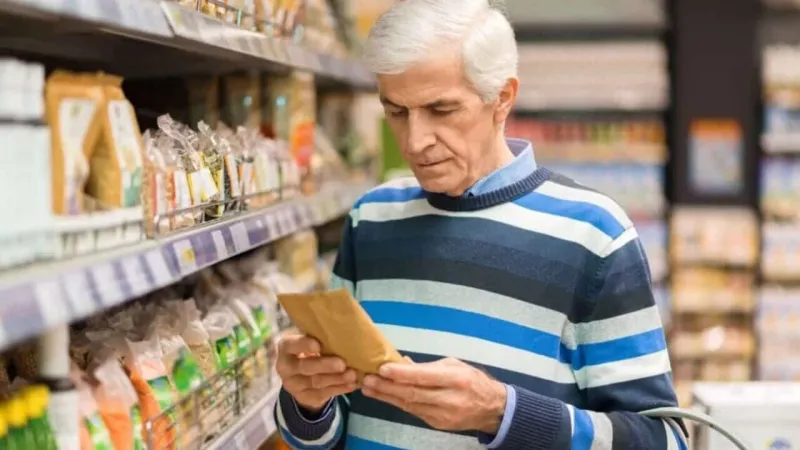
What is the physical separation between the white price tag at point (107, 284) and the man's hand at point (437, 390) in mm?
390

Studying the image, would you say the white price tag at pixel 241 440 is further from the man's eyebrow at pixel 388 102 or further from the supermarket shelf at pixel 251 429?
the man's eyebrow at pixel 388 102

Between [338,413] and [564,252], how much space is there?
1.66 ft

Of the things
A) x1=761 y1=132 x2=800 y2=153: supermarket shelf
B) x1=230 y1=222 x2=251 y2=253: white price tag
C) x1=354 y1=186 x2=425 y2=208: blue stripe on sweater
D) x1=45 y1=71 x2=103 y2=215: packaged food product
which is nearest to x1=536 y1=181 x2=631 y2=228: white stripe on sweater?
x1=354 y1=186 x2=425 y2=208: blue stripe on sweater

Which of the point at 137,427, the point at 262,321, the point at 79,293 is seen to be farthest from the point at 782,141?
the point at 79,293

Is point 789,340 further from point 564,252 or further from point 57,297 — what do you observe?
point 57,297

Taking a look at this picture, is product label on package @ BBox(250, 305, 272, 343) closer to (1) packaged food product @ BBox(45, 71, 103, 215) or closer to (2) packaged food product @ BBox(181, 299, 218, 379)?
(2) packaged food product @ BBox(181, 299, 218, 379)

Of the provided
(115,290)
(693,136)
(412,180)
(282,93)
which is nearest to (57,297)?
(115,290)

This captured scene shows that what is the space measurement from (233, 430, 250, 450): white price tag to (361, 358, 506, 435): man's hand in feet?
1.79

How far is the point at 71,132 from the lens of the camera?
1254 millimetres

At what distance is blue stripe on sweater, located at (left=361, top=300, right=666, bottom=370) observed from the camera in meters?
1.59

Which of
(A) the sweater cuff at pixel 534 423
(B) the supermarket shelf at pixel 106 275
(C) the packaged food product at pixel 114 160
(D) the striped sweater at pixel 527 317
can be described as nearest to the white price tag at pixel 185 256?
(B) the supermarket shelf at pixel 106 275

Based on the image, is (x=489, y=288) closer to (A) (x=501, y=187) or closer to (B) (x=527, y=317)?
(B) (x=527, y=317)

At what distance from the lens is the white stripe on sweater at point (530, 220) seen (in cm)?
164

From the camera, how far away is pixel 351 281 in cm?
189
